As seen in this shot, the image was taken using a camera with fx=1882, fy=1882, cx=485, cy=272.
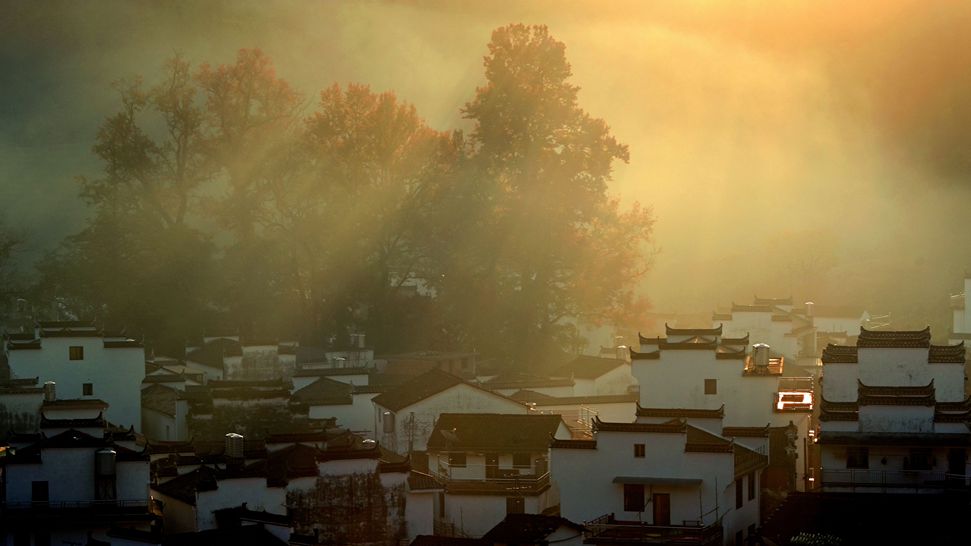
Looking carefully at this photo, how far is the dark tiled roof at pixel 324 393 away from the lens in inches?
1631

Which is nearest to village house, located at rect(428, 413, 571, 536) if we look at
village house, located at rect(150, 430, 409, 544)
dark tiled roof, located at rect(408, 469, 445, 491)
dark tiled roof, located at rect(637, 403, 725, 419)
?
dark tiled roof, located at rect(408, 469, 445, 491)

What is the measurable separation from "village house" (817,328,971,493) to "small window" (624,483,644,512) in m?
3.58

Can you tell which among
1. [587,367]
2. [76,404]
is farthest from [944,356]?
[76,404]

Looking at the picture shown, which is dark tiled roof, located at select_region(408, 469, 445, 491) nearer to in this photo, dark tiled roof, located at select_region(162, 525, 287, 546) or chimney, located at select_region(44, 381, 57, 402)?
dark tiled roof, located at select_region(162, 525, 287, 546)

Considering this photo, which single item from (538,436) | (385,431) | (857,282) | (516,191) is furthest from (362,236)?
(857,282)

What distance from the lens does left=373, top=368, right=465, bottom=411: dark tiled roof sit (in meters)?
39.6

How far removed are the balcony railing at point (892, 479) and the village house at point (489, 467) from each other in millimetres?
4986

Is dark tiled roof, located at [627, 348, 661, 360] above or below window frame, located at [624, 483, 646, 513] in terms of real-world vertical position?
above

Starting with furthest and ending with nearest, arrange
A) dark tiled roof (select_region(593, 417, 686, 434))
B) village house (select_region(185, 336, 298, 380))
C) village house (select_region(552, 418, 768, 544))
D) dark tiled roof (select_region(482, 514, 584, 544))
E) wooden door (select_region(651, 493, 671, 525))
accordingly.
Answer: village house (select_region(185, 336, 298, 380)), dark tiled roof (select_region(593, 417, 686, 434)), wooden door (select_region(651, 493, 671, 525)), village house (select_region(552, 418, 768, 544)), dark tiled roof (select_region(482, 514, 584, 544))

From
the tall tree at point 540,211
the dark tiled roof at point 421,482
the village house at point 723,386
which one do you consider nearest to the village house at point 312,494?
the dark tiled roof at point 421,482

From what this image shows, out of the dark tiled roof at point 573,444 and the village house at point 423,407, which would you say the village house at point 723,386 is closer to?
the village house at point 423,407

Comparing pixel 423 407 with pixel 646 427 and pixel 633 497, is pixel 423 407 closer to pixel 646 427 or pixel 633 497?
pixel 646 427

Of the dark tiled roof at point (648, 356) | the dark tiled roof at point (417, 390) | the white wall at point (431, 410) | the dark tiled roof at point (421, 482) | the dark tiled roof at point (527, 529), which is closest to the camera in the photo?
the dark tiled roof at point (527, 529)

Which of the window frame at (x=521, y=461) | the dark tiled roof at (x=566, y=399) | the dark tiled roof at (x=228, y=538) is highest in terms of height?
the dark tiled roof at (x=566, y=399)
